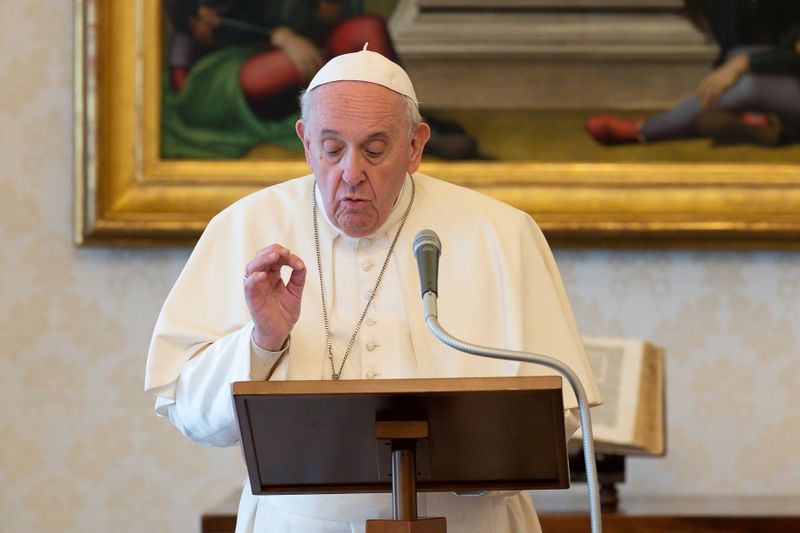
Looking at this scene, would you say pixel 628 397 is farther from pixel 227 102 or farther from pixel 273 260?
pixel 273 260

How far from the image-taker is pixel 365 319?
2.57 meters

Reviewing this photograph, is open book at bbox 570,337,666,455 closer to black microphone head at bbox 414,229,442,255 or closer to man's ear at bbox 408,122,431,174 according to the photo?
man's ear at bbox 408,122,431,174

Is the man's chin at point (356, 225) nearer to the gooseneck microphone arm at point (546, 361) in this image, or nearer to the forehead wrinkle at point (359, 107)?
the forehead wrinkle at point (359, 107)

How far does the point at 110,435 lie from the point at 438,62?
1.67 meters

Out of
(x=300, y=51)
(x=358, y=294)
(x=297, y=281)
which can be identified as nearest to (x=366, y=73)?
(x=358, y=294)

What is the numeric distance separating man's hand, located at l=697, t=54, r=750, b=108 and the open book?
94cm

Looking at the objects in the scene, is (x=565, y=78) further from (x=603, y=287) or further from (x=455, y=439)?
(x=455, y=439)

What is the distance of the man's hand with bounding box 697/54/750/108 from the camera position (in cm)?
411

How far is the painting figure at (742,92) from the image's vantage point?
162 inches

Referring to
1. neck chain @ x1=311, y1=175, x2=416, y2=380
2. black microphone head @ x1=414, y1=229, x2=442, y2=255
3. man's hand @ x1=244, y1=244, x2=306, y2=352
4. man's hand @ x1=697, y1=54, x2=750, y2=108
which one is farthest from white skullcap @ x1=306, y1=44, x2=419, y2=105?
man's hand @ x1=697, y1=54, x2=750, y2=108

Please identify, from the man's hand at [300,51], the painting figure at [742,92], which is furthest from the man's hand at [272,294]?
the painting figure at [742,92]

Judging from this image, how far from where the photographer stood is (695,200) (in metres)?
4.11

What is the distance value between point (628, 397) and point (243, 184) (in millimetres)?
1452

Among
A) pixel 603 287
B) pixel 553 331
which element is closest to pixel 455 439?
pixel 553 331
